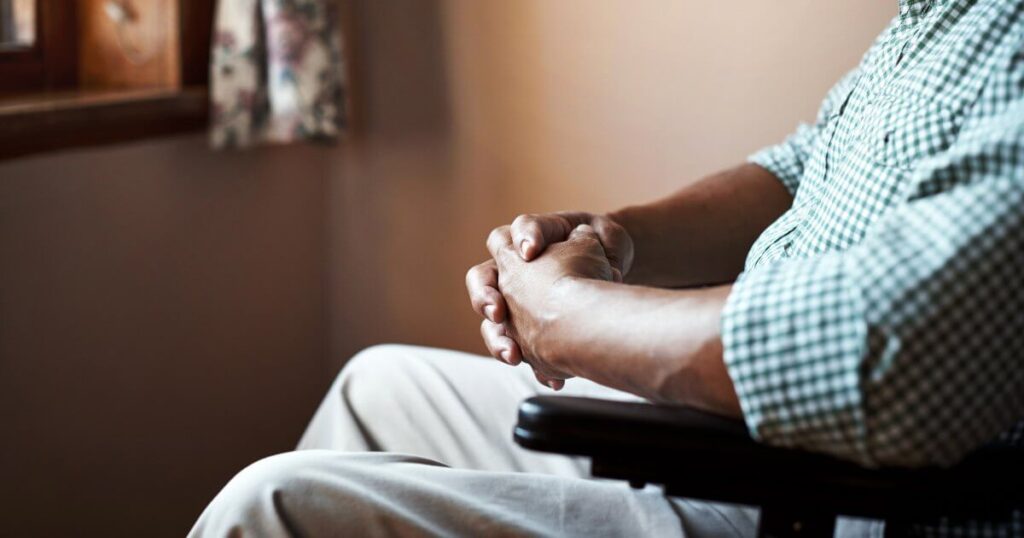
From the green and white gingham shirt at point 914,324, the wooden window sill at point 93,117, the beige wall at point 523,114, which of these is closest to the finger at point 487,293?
the green and white gingham shirt at point 914,324

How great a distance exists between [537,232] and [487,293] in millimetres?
88

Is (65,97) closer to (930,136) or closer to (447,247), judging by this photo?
(447,247)

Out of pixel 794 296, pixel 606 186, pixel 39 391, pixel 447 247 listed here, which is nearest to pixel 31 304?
pixel 39 391

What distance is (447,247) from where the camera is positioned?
2.28 metres

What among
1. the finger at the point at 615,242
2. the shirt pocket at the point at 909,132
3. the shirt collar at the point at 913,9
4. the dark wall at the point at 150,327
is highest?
the shirt collar at the point at 913,9

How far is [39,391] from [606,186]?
105 centimetres

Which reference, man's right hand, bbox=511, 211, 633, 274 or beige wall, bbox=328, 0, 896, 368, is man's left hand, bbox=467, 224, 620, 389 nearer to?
man's right hand, bbox=511, 211, 633, 274

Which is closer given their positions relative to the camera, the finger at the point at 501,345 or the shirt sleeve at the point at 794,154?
the finger at the point at 501,345

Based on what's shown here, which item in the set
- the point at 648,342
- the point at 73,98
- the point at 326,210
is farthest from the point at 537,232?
the point at 326,210

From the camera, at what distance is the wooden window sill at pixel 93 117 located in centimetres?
172

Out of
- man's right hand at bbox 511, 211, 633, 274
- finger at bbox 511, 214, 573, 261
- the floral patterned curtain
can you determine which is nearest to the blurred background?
the floral patterned curtain

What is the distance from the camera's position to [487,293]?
121 cm

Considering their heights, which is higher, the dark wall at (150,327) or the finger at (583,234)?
the finger at (583,234)

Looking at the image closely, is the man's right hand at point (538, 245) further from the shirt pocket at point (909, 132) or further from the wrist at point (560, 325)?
the shirt pocket at point (909, 132)
